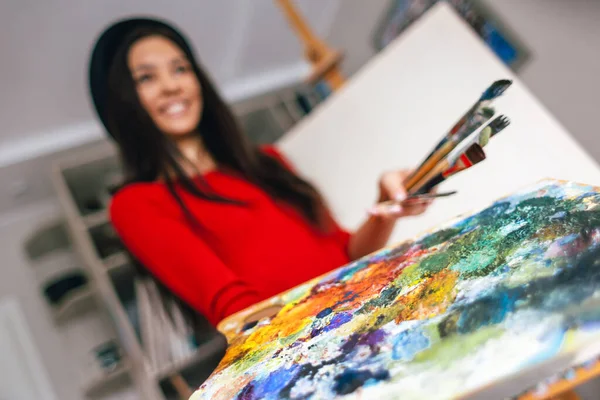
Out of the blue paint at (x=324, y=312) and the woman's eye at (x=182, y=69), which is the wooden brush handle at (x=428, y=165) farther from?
the woman's eye at (x=182, y=69)

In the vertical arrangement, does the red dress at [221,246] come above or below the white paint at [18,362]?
below

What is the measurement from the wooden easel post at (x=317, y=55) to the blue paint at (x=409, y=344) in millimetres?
787

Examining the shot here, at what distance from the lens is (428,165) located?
1.47 feet

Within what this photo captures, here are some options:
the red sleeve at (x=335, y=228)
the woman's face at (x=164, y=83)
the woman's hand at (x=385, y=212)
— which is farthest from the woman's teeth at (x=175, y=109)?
the woman's hand at (x=385, y=212)

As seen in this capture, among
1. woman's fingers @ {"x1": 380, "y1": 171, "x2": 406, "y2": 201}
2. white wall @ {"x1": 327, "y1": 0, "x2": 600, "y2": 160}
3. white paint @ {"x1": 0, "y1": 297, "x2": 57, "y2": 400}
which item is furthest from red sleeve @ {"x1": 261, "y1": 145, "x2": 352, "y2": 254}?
white paint @ {"x1": 0, "y1": 297, "x2": 57, "y2": 400}

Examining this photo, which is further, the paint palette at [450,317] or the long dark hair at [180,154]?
the long dark hair at [180,154]

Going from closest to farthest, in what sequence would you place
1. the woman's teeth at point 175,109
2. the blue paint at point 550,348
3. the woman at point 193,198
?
the blue paint at point 550,348
the woman at point 193,198
the woman's teeth at point 175,109

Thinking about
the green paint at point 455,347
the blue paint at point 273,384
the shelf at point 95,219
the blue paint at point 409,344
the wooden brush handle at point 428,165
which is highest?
the shelf at point 95,219

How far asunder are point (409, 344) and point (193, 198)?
49 centimetres

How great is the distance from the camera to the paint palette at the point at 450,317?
9.7 inches

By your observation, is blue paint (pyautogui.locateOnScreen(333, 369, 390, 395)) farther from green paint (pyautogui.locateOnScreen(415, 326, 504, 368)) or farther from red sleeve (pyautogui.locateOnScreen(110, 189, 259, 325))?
red sleeve (pyautogui.locateOnScreen(110, 189, 259, 325))

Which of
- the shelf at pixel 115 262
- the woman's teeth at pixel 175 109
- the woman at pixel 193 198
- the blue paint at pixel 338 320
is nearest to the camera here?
the blue paint at pixel 338 320

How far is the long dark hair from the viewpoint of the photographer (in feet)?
2.25

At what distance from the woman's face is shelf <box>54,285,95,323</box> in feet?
2.80
